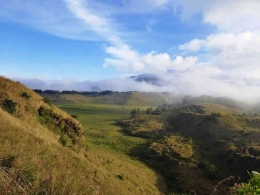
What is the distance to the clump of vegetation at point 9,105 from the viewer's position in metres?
27.0

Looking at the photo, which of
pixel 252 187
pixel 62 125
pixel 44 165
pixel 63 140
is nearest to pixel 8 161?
pixel 44 165

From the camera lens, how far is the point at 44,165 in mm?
8352

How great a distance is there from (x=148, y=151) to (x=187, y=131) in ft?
140

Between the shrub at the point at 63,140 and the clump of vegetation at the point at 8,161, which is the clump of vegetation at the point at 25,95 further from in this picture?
the clump of vegetation at the point at 8,161

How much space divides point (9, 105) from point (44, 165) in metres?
21.7

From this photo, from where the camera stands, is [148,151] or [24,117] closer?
[24,117]

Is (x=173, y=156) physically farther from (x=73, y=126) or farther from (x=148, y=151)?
(x=73, y=126)

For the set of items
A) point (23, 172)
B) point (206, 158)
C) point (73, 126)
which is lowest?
point (206, 158)

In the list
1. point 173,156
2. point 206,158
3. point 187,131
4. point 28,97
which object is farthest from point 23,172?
point 187,131

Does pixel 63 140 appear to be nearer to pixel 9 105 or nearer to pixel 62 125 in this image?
pixel 62 125

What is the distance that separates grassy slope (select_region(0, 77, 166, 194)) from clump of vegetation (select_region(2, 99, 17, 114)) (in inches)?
24.9

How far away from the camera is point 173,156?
55.6 m

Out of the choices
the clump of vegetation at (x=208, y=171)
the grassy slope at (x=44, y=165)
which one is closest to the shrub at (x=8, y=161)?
the grassy slope at (x=44, y=165)

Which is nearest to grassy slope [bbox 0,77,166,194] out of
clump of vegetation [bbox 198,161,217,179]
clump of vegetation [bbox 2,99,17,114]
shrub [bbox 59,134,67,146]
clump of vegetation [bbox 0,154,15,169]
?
clump of vegetation [bbox 0,154,15,169]
